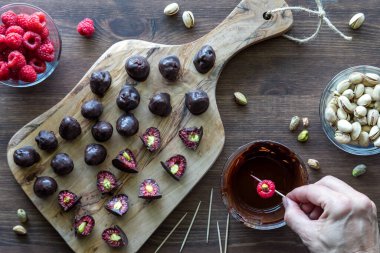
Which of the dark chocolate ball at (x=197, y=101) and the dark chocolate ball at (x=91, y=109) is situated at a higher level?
the dark chocolate ball at (x=91, y=109)

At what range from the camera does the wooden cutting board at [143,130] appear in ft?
6.44

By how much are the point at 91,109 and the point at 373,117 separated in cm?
96

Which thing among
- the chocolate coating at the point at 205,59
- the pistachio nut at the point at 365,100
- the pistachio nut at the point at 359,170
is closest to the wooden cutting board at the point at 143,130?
the chocolate coating at the point at 205,59

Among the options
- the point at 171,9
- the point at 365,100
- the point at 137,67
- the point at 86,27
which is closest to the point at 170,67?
the point at 137,67

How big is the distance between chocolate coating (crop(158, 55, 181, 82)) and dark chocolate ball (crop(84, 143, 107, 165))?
34 cm

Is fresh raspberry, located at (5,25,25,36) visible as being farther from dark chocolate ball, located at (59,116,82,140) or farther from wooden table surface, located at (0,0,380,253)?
dark chocolate ball, located at (59,116,82,140)

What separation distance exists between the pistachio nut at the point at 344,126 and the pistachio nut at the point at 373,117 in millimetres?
69

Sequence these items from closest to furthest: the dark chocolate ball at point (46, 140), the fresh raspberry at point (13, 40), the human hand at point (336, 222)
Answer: the human hand at point (336, 222)
the fresh raspberry at point (13, 40)
the dark chocolate ball at point (46, 140)

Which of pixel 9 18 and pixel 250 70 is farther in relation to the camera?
pixel 250 70

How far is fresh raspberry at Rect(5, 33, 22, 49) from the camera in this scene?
5.97 feet

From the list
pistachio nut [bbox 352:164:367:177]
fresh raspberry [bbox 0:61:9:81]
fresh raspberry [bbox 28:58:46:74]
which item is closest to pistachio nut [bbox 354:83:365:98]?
pistachio nut [bbox 352:164:367:177]

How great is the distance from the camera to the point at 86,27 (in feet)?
6.48

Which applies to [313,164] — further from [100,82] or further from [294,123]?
[100,82]

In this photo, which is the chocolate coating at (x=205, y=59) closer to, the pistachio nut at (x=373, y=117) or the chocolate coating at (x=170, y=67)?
the chocolate coating at (x=170, y=67)
